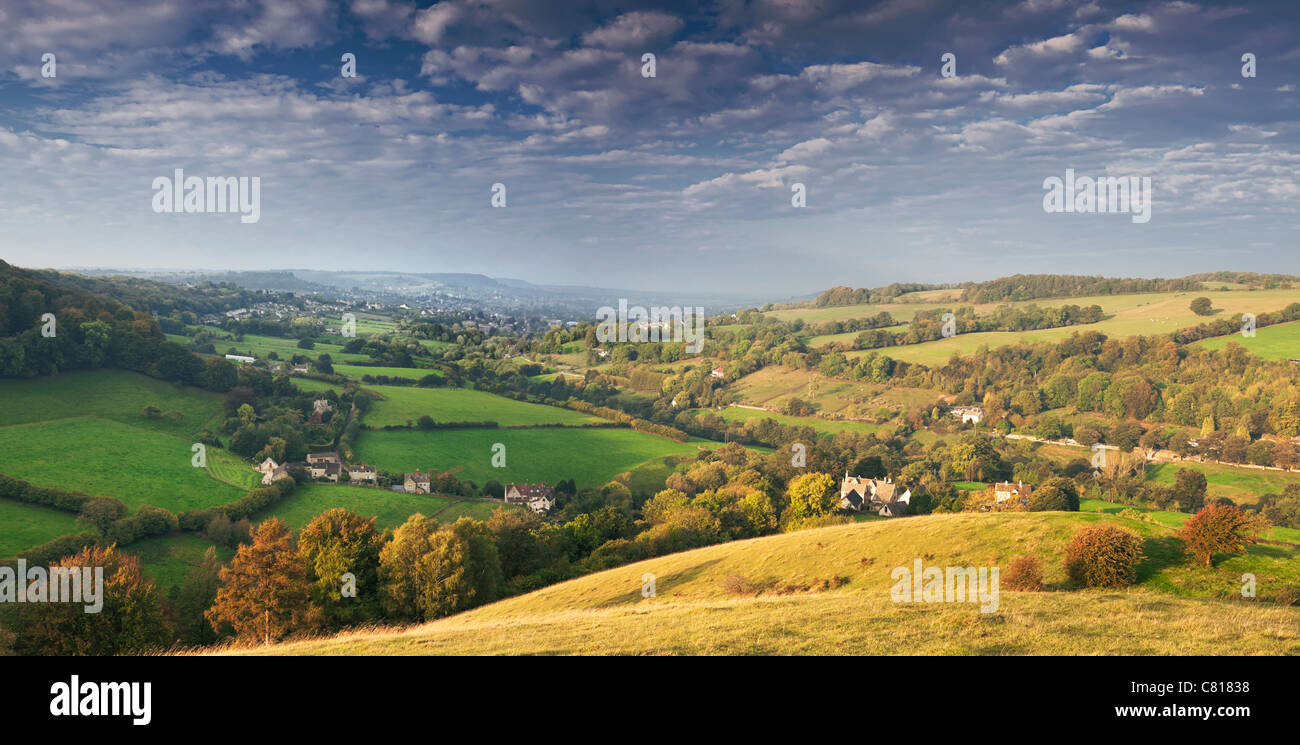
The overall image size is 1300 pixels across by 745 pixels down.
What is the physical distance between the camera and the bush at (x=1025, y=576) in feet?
65.7

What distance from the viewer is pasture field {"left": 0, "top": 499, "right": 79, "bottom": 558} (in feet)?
124

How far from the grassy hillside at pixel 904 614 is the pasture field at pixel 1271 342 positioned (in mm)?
97648

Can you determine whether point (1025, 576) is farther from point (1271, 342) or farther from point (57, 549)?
point (1271, 342)

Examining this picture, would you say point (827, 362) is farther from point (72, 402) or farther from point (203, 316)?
point (203, 316)

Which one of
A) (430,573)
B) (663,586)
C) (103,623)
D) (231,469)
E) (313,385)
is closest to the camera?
(103,623)

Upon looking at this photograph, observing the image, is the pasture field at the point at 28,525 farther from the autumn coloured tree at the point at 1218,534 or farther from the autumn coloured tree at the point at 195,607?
the autumn coloured tree at the point at 1218,534

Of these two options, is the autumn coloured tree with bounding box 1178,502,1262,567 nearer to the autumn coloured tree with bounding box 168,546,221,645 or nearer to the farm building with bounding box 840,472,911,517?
the farm building with bounding box 840,472,911,517

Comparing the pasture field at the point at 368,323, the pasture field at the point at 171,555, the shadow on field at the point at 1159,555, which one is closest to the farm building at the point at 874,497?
the shadow on field at the point at 1159,555

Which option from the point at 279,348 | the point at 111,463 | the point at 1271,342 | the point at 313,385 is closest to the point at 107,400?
the point at 111,463

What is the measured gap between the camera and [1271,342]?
306 feet

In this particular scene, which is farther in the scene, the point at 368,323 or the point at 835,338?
the point at 368,323

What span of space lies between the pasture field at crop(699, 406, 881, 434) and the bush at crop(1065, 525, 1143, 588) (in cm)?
7881

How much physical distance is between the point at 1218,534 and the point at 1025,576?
734cm
